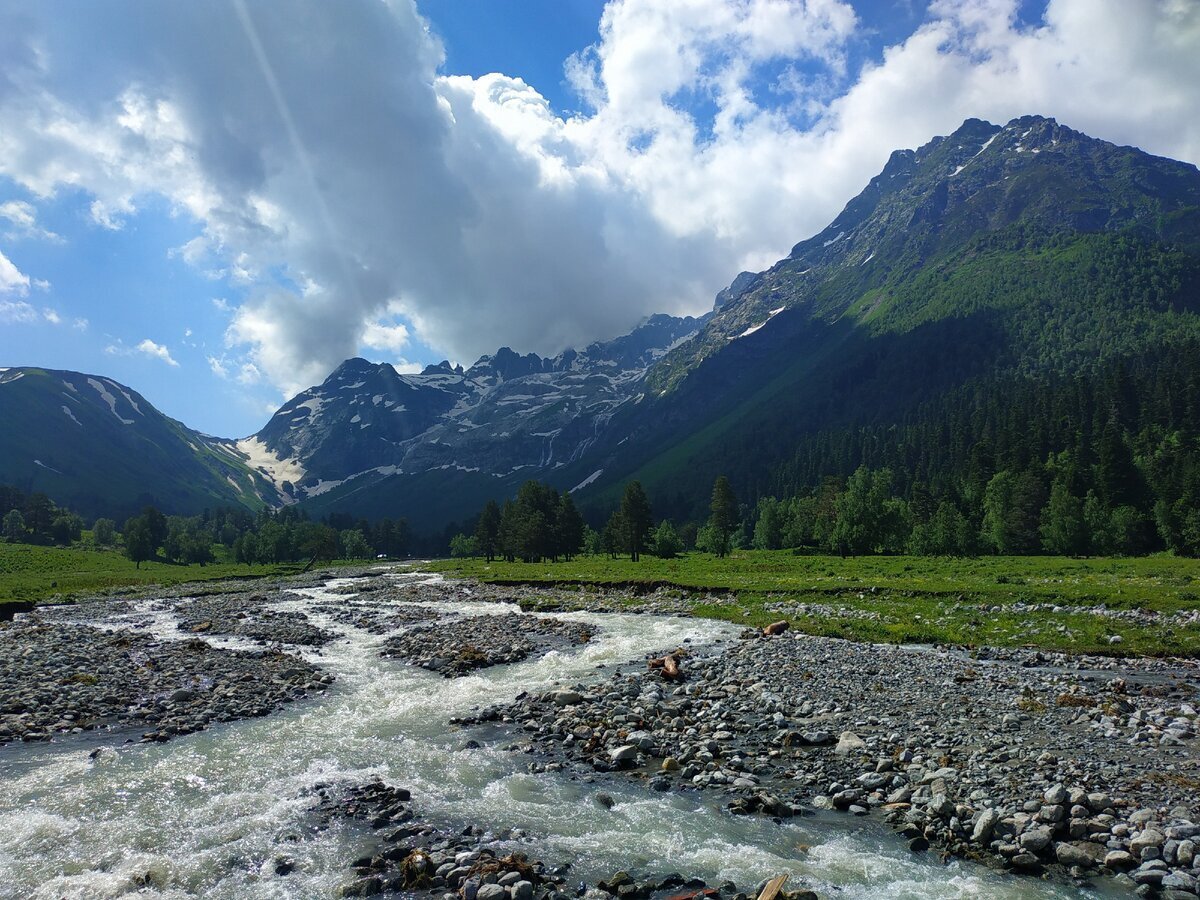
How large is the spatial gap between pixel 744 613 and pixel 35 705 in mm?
35192

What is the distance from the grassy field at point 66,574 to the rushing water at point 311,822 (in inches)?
2439

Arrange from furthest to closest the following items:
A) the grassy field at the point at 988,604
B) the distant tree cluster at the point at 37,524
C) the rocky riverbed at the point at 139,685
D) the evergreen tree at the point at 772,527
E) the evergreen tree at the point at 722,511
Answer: the distant tree cluster at the point at 37,524, the evergreen tree at the point at 772,527, the evergreen tree at the point at 722,511, the grassy field at the point at 988,604, the rocky riverbed at the point at 139,685

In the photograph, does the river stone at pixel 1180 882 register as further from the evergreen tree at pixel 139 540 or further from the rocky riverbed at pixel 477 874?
the evergreen tree at pixel 139 540

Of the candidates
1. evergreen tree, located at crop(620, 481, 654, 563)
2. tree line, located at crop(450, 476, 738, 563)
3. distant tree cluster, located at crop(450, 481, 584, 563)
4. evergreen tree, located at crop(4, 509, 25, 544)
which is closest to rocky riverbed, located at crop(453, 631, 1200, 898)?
tree line, located at crop(450, 476, 738, 563)

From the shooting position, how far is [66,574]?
11425 centimetres

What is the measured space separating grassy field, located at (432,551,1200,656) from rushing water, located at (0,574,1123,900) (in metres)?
21.4

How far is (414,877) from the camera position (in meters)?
10.4

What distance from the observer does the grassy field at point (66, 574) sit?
76219 millimetres

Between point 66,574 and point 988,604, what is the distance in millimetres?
147262

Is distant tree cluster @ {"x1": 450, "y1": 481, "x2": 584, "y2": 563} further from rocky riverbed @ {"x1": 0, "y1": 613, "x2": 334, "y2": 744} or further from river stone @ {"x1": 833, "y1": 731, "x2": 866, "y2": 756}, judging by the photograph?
river stone @ {"x1": 833, "y1": 731, "x2": 866, "y2": 756}

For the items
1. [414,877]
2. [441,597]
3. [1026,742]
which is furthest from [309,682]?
[441,597]

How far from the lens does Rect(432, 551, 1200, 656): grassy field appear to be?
2806 cm

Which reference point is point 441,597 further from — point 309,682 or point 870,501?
point 870,501

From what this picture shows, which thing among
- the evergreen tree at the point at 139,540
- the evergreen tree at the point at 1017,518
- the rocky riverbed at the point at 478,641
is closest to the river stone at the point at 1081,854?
the rocky riverbed at the point at 478,641
